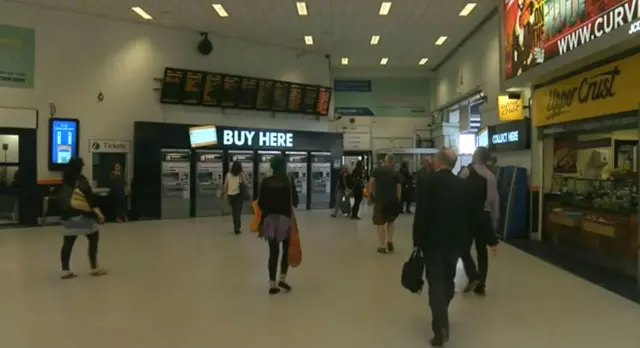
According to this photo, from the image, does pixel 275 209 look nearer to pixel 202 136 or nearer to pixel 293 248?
pixel 293 248

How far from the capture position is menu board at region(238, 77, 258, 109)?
15.8m

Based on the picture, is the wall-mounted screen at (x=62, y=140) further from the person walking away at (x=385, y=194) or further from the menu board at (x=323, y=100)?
the person walking away at (x=385, y=194)

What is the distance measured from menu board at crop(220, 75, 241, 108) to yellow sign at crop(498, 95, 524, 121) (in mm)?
7459

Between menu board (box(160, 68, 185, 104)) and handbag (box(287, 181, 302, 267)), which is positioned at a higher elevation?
menu board (box(160, 68, 185, 104))

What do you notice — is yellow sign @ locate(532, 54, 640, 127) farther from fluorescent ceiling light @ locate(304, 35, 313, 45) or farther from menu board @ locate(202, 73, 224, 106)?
menu board @ locate(202, 73, 224, 106)

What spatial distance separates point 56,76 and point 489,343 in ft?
39.1

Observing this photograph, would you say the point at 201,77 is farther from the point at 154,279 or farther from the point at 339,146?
the point at 154,279

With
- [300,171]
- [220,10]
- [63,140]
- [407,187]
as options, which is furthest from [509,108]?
[63,140]

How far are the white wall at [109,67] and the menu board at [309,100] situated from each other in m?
1.58

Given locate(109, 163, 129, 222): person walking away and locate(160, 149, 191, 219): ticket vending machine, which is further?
locate(160, 149, 191, 219): ticket vending machine

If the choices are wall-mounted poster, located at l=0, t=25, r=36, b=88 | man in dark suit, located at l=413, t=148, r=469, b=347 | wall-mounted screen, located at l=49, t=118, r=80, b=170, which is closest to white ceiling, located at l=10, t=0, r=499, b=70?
wall-mounted poster, located at l=0, t=25, r=36, b=88

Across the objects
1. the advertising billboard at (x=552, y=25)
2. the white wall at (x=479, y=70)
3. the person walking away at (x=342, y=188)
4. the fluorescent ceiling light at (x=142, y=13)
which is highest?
the fluorescent ceiling light at (x=142, y=13)

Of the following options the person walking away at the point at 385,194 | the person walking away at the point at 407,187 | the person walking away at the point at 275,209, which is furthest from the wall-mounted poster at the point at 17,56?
the person walking away at the point at 407,187

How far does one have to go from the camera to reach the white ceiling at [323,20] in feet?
40.6
